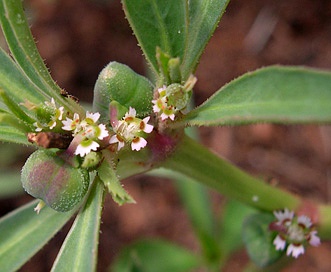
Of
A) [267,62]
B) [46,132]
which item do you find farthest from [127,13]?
[267,62]

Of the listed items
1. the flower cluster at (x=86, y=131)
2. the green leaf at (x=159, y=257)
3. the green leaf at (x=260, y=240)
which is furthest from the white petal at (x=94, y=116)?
the green leaf at (x=159, y=257)

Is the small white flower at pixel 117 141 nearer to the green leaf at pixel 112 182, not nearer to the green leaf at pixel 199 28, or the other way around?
the green leaf at pixel 112 182

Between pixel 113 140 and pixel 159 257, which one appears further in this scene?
pixel 159 257

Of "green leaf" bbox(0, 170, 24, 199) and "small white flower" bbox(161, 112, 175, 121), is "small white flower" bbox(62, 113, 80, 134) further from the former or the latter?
"green leaf" bbox(0, 170, 24, 199)

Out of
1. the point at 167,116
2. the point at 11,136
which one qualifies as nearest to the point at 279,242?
the point at 167,116

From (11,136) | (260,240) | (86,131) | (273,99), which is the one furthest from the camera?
(260,240)

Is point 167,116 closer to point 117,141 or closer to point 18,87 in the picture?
point 117,141
